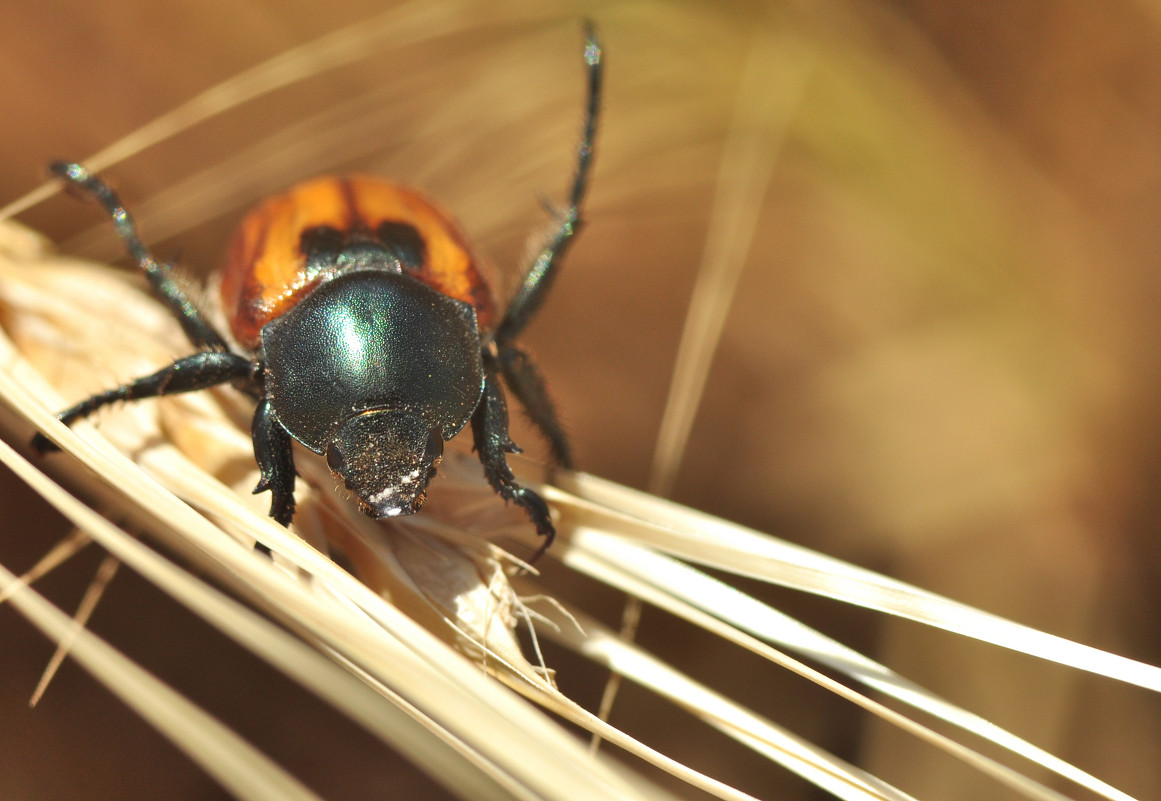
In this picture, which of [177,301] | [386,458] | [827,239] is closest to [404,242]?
[177,301]

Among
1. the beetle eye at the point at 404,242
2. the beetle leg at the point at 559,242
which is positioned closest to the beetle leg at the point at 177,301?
the beetle eye at the point at 404,242

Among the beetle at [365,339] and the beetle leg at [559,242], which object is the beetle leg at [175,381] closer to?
the beetle at [365,339]

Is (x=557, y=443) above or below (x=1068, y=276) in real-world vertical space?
below

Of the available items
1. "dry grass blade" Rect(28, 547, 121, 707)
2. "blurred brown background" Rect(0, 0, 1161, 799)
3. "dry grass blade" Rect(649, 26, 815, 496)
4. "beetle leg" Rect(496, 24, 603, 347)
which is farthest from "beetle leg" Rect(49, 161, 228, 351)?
"dry grass blade" Rect(649, 26, 815, 496)

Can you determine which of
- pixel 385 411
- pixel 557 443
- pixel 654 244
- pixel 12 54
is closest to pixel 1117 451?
pixel 654 244

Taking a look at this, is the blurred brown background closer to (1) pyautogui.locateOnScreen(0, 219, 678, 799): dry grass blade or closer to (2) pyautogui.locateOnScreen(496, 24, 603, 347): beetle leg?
(2) pyautogui.locateOnScreen(496, 24, 603, 347): beetle leg

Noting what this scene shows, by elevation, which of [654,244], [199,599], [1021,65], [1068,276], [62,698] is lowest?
[62,698]

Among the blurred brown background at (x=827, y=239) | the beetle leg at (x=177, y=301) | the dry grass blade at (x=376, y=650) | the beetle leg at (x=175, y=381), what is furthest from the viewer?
the blurred brown background at (x=827, y=239)

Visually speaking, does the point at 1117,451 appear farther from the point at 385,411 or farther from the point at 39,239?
the point at 39,239
